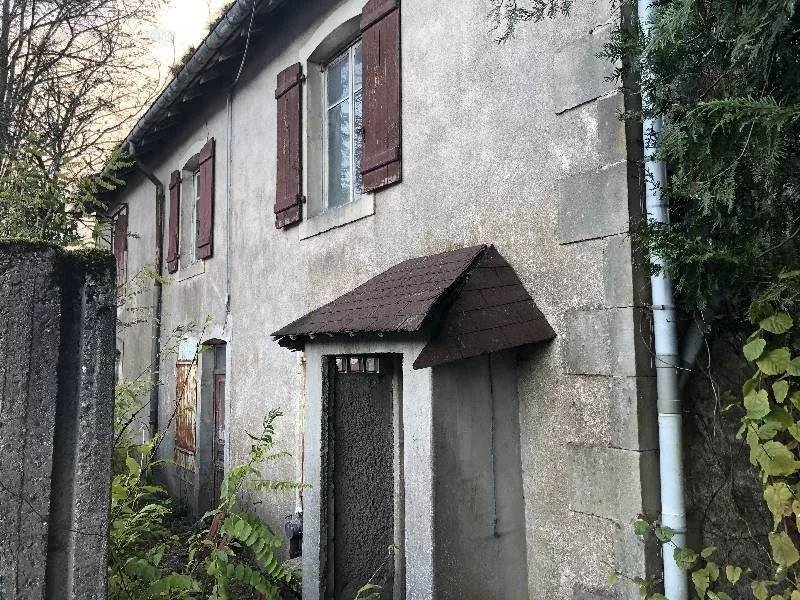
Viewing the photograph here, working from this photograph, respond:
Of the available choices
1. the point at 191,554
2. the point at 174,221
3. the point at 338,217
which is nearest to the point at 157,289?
the point at 174,221

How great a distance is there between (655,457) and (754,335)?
2.39 ft

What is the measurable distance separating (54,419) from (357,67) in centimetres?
407

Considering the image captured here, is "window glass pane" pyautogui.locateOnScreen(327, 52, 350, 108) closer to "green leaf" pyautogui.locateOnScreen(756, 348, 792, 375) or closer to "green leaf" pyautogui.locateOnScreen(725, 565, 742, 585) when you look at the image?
"green leaf" pyautogui.locateOnScreen(756, 348, 792, 375)

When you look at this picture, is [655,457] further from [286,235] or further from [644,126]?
[286,235]

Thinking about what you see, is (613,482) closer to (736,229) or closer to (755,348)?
(755,348)

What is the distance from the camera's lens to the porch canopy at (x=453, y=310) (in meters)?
3.01

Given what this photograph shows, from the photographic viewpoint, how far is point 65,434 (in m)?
2.44

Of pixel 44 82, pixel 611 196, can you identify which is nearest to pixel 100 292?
pixel 611 196

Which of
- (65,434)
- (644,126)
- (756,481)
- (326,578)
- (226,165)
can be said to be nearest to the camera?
(65,434)

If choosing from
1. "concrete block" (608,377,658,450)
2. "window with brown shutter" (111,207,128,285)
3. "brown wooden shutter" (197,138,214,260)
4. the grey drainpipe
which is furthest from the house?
"window with brown shutter" (111,207,128,285)

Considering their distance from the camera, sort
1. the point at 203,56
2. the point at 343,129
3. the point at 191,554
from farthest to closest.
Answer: the point at 203,56 → the point at 343,129 → the point at 191,554

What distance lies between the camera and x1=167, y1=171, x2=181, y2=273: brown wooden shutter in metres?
9.36

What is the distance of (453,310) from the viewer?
3131mm

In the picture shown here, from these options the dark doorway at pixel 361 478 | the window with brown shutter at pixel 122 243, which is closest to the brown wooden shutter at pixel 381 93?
the dark doorway at pixel 361 478
